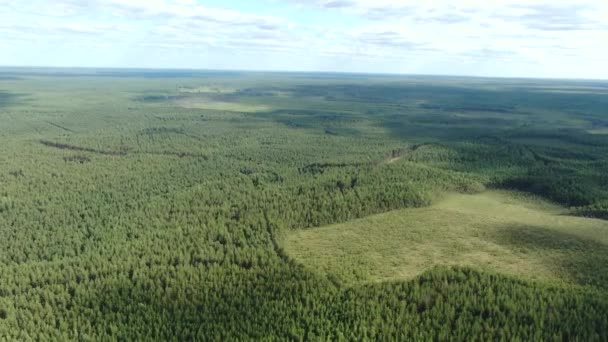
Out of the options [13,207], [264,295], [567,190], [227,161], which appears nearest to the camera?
[264,295]

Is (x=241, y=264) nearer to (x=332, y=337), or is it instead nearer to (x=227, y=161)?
(x=332, y=337)

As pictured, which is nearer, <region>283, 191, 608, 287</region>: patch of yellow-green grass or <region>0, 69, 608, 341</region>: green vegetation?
<region>0, 69, 608, 341</region>: green vegetation

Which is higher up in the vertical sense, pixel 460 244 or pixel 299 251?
pixel 460 244

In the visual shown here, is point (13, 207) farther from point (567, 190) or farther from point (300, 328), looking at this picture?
point (567, 190)

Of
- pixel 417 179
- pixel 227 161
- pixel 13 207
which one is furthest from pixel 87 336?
pixel 227 161

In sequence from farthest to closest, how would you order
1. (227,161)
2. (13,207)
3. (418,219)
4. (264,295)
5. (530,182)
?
(227,161)
(530,182)
(13,207)
(418,219)
(264,295)

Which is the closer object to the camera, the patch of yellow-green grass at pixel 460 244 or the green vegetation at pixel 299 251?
the green vegetation at pixel 299 251

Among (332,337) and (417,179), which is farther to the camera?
(417,179)

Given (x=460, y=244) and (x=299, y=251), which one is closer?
(x=299, y=251)
